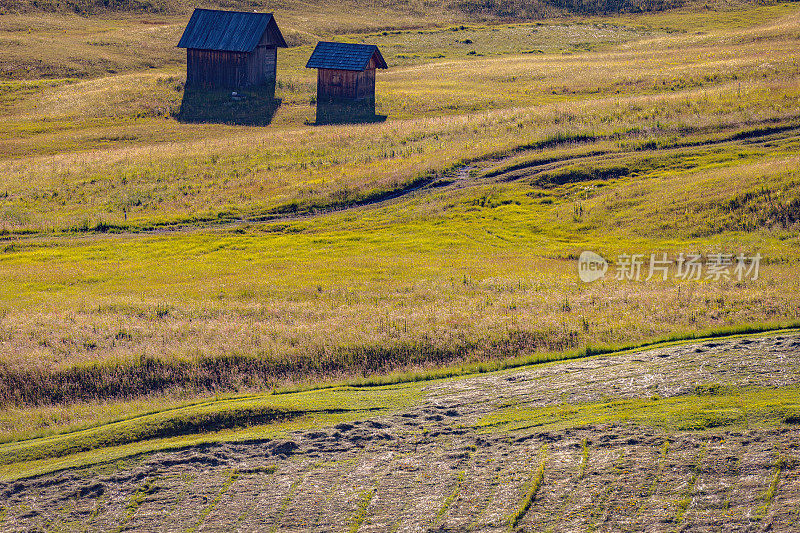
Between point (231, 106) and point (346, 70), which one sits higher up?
point (346, 70)

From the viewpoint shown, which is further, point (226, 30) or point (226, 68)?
point (226, 30)

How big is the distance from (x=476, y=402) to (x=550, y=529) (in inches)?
169

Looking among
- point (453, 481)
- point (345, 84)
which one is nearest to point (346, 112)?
point (345, 84)

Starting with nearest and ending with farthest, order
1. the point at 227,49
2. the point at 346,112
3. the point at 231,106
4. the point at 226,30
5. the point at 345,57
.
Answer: the point at 346,112 < the point at 345,57 < the point at 231,106 < the point at 227,49 < the point at 226,30

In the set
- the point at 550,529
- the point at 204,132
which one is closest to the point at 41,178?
the point at 204,132

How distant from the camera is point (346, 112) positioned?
60.5 m

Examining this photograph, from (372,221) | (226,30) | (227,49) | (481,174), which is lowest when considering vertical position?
(372,221)

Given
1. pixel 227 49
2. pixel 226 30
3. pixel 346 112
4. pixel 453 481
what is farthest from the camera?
pixel 226 30

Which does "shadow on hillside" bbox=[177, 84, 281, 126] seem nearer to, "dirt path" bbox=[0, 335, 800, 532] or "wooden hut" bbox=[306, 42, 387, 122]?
"wooden hut" bbox=[306, 42, 387, 122]

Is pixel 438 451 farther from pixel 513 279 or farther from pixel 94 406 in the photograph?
pixel 513 279

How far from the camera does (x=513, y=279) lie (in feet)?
78.8

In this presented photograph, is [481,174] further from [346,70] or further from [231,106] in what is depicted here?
[231,106]

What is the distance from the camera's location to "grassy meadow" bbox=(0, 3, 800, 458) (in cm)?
1817

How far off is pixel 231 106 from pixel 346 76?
445 inches
